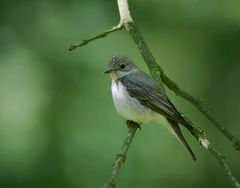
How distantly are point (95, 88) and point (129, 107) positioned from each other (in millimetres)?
1555

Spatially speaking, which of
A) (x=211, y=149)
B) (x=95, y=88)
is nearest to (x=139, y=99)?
(x=95, y=88)

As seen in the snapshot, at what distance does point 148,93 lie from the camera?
18.3 feet

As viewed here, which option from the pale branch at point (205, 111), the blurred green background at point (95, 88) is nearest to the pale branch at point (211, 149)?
the pale branch at point (205, 111)

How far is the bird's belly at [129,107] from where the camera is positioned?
18.0 feet

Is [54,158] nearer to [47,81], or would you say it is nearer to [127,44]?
[47,81]

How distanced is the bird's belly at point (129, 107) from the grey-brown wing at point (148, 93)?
4 centimetres

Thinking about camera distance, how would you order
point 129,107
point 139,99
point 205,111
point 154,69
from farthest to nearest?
point 139,99, point 129,107, point 154,69, point 205,111

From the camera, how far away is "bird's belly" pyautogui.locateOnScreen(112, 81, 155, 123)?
5.49m

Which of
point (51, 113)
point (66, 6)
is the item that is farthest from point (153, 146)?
point (66, 6)

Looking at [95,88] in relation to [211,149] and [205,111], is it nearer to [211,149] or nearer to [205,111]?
[205,111]

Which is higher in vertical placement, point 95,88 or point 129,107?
point 95,88

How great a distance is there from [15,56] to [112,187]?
3.34 m

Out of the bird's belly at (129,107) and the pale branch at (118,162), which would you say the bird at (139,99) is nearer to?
the bird's belly at (129,107)

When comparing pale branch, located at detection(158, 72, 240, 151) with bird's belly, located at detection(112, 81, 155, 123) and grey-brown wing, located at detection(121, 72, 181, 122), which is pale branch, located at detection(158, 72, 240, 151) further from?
bird's belly, located at detection(112, 81, 155, 123)
